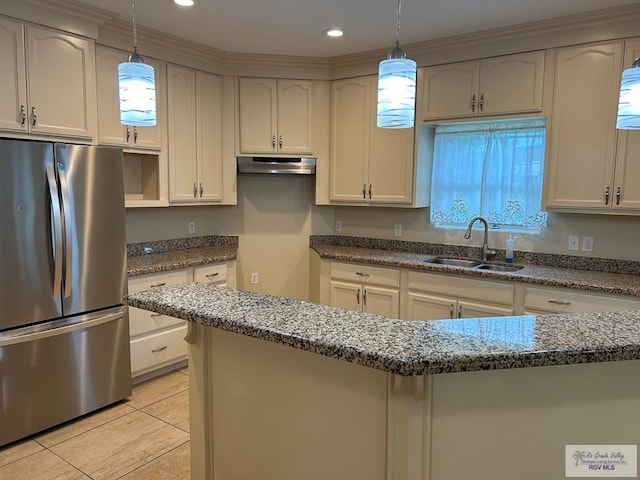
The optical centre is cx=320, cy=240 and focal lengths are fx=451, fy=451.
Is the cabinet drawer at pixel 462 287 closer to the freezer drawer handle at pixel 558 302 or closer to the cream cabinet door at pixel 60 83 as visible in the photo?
the freezer drawer handle at pixel 558 302

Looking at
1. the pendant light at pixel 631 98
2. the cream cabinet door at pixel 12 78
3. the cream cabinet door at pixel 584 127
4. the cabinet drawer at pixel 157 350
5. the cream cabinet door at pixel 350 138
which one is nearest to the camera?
the pendant light at pixel 631 98

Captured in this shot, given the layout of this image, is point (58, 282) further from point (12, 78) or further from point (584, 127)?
point (584, 127)

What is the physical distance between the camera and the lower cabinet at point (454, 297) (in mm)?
3162

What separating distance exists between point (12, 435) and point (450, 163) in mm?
3664

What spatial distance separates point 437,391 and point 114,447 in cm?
218

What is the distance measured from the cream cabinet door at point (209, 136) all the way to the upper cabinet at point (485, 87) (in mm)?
1804

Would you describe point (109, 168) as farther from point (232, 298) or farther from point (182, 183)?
point (232, 298)

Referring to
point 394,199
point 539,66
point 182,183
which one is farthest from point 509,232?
point 182,183

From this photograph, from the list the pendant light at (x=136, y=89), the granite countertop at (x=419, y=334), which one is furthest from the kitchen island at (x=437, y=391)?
the pendant light at (x=136, y=89)

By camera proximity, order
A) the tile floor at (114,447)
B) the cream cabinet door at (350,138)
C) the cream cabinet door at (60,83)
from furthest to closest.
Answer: the cream cabinet door at (350,138) → the cream cabinet door at (60,83) → the tile floor at (114,447)

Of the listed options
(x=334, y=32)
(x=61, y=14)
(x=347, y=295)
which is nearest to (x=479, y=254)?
(x=347, y=295)

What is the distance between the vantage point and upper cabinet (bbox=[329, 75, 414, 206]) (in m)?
3.89

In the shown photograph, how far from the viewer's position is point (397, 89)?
5.37 feet

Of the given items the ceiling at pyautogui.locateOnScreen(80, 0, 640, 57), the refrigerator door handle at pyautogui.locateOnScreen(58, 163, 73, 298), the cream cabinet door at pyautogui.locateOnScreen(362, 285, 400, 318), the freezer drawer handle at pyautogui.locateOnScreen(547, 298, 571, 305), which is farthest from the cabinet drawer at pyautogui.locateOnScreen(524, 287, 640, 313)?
the refrigerator door handle at pyautogui.locateOnScreen(58, 163, 73, 298)
